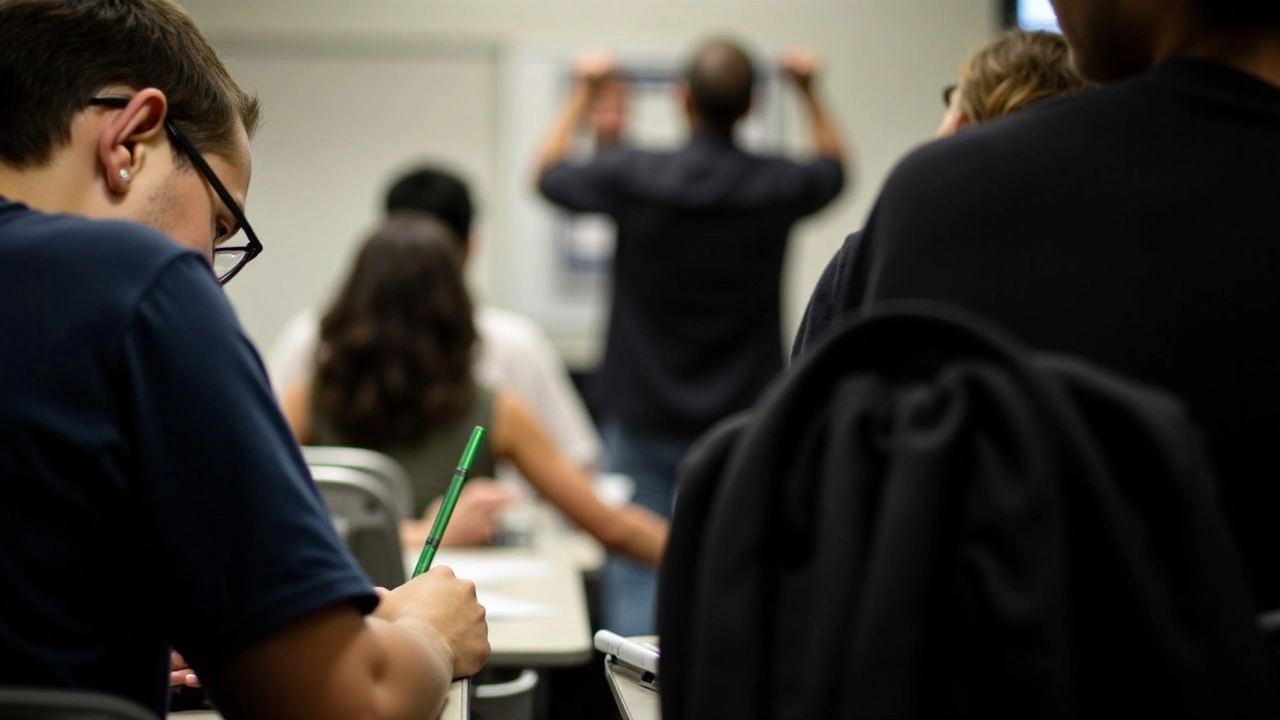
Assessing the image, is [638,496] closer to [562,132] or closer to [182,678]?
[562,132]

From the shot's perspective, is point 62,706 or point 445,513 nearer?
point 62,706

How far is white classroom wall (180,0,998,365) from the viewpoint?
5.32 metres

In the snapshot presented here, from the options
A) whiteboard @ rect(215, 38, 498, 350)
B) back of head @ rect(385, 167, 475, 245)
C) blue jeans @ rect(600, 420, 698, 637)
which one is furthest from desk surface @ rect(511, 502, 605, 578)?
whiteboard @ rect(215, 38, 498, 350)

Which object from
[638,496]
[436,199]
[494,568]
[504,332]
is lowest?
[638,496]

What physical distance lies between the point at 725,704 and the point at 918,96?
5027 mm

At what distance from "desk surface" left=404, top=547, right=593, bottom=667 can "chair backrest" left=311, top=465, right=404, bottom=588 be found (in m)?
0.11

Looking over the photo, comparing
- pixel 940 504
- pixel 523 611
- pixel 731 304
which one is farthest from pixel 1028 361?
pixel 731 304

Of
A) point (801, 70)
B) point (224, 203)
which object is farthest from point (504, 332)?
point (224, 203)

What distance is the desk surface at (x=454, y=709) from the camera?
1.11 meters

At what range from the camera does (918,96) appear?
18.0ft

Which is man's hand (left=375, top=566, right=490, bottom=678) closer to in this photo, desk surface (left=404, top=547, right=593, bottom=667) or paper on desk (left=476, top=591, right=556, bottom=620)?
desk surface (left=404, top=547, right=593, bottom=667)

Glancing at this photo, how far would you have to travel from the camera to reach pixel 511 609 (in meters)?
1.84

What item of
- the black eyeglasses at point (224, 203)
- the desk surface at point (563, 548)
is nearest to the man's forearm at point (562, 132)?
the desk surface at point (563, 548)

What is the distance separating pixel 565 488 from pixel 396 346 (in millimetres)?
411
